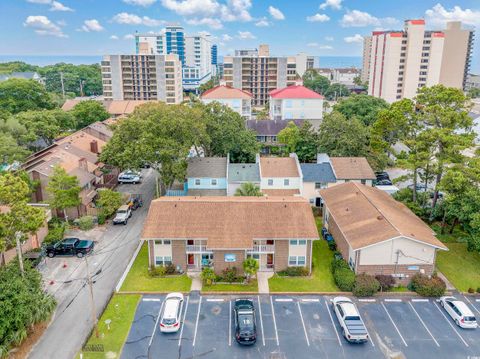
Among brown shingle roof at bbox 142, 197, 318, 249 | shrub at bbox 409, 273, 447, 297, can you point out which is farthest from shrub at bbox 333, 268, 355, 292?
shrub at bbox 409, 273, 447, 297

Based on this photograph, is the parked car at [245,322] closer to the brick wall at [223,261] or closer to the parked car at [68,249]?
the brick wall at [223,261]

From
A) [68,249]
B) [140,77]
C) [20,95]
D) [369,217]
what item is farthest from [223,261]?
[140,77]

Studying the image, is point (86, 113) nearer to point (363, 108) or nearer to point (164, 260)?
point (363, 108)

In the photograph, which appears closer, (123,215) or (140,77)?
(123,215)

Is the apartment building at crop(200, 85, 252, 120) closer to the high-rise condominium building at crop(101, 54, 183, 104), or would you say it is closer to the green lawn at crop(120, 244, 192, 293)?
the high-rise condominium building at crop(101, 54, 183, 104)

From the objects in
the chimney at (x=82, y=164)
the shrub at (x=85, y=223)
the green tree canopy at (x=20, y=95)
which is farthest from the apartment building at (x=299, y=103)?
the shrub at (x=85, y=223)
